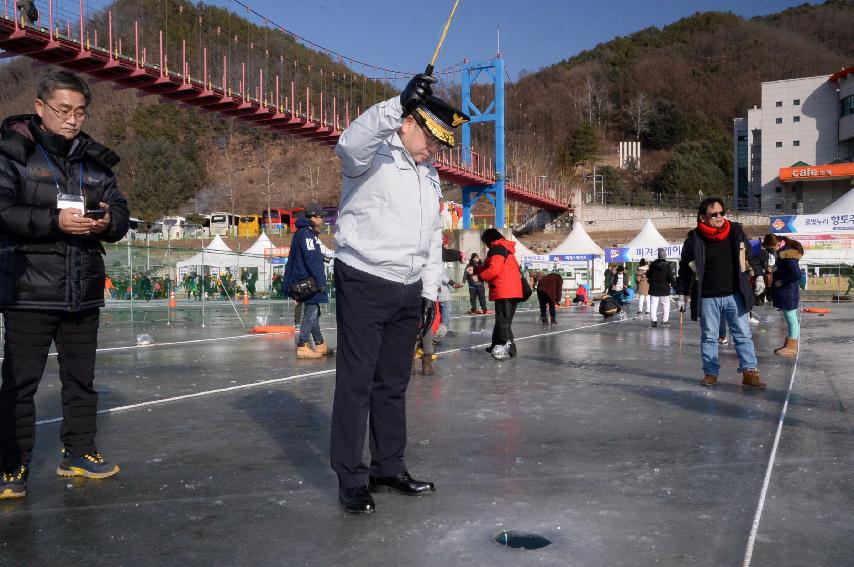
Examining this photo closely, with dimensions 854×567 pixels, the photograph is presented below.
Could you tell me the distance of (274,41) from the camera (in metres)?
49.9

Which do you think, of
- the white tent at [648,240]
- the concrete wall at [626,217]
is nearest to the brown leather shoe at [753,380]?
the white tent at [648,240]

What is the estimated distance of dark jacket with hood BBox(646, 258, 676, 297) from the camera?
14211 mm

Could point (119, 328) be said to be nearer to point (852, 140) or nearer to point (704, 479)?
point (704, 479)

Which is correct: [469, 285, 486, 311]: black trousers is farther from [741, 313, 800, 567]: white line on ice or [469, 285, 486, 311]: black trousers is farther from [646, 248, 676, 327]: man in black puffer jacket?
[741, 313, 800, 567]: white line on ice

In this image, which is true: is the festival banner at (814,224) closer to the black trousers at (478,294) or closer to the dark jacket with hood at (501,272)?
the black trousers at (478,294)

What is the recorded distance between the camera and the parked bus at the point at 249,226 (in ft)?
190

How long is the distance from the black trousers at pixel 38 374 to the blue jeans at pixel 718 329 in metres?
4.82

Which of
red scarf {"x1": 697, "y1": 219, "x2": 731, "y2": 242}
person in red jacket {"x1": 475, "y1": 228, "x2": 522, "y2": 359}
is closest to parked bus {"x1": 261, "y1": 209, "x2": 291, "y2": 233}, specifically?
person in red jacket {"x1": 475, "y1": 228, "x2": 522, "y2": 359}

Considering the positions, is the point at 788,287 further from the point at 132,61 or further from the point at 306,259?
the point at 132,61

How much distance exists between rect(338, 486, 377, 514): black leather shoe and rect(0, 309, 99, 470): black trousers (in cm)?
128

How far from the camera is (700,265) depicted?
659cm

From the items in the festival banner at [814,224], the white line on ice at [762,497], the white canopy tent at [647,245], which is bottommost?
the white line on ice at [762,497]

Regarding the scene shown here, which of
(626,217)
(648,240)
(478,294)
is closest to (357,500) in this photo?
(478,294)

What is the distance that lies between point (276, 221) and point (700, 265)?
56.4 meters
